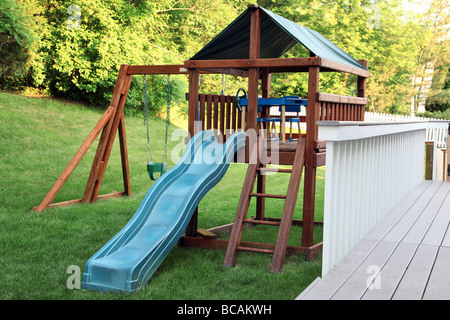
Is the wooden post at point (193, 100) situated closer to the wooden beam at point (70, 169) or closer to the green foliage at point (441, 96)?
the wooden beam at point (70, 169)

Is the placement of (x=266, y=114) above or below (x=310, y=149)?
above

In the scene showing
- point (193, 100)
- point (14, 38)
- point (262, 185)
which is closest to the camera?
point (193, 100)

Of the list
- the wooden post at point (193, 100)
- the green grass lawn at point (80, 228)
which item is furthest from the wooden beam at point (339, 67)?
the green grass lawn at point (80, 228)

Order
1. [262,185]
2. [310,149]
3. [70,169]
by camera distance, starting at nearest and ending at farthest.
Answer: [310,149]
[262,185]
[70,169]

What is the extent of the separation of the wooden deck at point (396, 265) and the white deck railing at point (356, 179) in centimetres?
15

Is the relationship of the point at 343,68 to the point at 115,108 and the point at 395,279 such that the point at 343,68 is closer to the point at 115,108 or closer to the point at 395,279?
the point at 395,279

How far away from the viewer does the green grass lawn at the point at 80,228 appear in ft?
15.1

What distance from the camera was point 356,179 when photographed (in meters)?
4.63

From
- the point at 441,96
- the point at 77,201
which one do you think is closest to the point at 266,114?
the point at 77,201

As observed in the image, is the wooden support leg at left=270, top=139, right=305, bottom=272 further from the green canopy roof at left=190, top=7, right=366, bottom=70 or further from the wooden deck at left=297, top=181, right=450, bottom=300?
the green canopy roof at left=190, top=7, right=366, bottom=70

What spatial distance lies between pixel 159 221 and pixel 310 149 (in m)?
1.80

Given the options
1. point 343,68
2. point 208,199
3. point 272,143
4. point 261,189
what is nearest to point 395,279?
point 272,143

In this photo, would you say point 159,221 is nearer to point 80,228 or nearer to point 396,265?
point 80,228

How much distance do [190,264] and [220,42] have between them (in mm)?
2879
